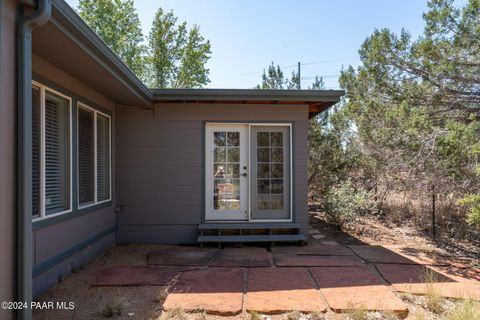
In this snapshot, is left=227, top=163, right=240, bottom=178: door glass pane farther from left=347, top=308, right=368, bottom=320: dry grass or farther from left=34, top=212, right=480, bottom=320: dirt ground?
left=347, top=308, right=368, bottom=320: dry grass

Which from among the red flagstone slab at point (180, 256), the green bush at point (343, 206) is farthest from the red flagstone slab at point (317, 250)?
the green bush at point (343, 206)

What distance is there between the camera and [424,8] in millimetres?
5570

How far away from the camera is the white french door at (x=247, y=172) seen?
17.7 ft

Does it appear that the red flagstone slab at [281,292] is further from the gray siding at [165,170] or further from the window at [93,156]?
the window at [93,156]

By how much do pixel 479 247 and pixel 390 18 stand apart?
5326 mm

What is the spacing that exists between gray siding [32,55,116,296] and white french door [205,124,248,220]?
1690 millimetres

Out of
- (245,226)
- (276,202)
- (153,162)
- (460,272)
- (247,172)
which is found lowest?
(460,272)

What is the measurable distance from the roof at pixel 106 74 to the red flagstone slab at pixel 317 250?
2.32 meters

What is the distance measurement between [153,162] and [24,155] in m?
3.24

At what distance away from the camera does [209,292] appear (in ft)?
10.5

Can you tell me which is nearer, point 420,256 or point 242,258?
point 242,258

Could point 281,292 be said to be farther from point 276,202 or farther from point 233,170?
point 233,170

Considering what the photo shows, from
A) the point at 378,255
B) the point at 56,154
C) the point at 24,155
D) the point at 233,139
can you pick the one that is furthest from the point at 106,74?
the point at 378,255

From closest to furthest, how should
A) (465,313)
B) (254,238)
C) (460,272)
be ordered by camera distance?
(465,313)
(460,272)
(254,238)
